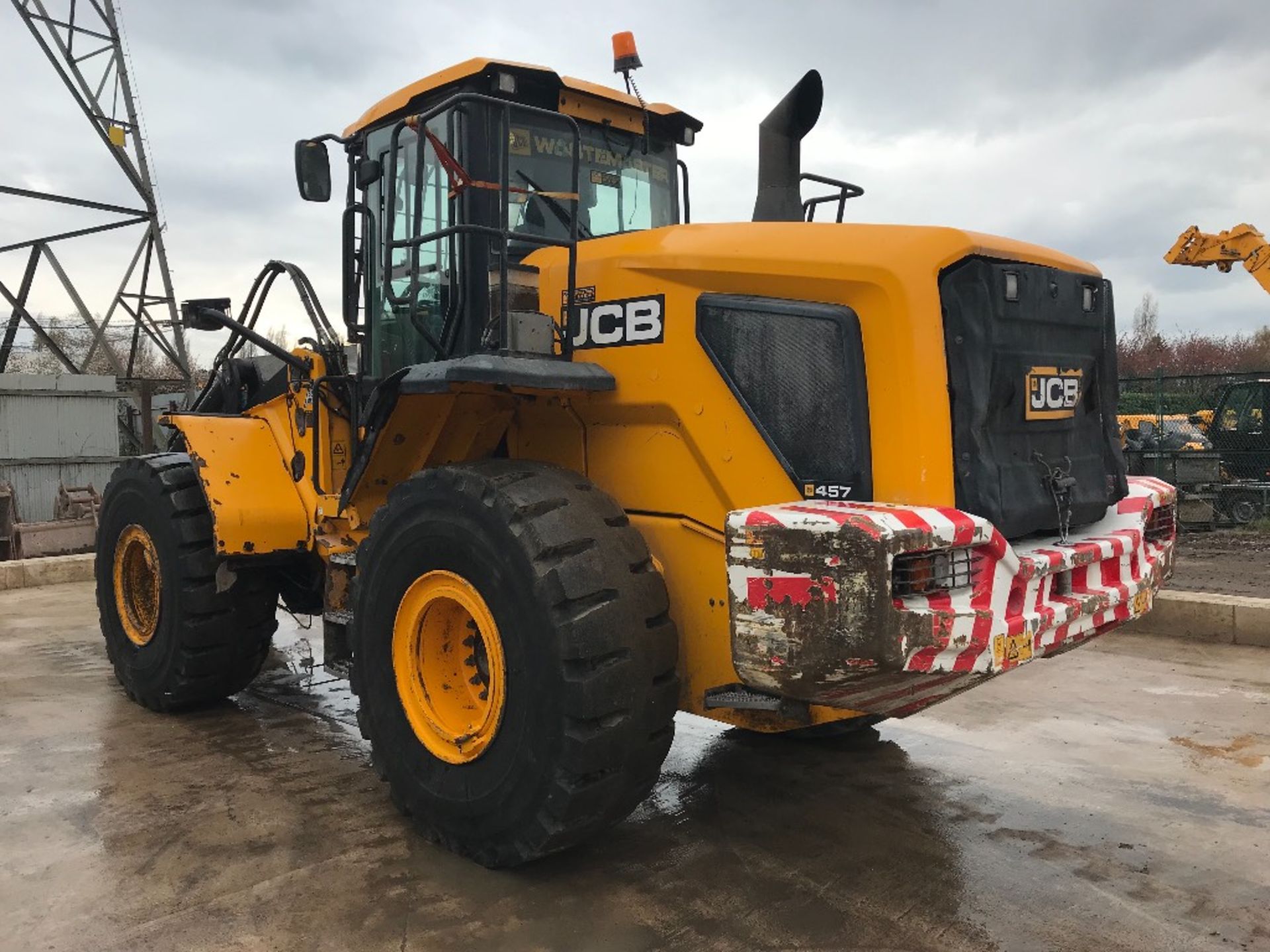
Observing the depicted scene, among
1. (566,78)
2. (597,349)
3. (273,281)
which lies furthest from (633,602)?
(273,281)

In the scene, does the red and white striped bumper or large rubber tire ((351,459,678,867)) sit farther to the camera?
large rubber tire ((351,459,678,867))

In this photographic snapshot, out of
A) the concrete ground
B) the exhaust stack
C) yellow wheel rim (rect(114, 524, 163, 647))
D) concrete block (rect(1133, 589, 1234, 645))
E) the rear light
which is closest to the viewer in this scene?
the concrete ground

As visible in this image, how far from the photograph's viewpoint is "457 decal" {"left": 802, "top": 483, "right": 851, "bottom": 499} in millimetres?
3205

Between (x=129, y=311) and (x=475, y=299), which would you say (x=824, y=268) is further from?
(x=129, y=311)

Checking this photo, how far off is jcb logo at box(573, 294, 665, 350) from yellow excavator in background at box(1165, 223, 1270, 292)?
1705 cm

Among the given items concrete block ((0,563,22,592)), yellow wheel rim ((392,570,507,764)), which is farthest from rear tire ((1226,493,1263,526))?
concrete block ((0,563,22,592))

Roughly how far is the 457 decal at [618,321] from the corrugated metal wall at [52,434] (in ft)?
45.8

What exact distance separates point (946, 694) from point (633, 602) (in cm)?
105

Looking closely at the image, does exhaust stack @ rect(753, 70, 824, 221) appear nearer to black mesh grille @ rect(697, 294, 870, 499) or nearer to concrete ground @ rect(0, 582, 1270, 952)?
black mesh grille @ rect(697, 294, 870, 499)

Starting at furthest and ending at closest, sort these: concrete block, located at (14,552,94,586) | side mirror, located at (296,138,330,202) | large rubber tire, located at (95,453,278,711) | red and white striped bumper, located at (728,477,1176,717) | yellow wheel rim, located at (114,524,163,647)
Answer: concrete block, located at (14,552,94,586) → yellow wheel rim, located at (114,524,163,647) → large rubber tire, located at (95,453,278,711) → side mirror, located at (296,138,330,202) → red and white striped bumper, located at (728,477,1176,717)

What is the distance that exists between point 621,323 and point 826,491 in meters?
0.99

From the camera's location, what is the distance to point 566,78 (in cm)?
453

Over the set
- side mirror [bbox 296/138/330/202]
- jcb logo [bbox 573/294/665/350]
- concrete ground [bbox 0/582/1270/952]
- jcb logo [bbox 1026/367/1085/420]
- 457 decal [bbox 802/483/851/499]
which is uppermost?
side mirror [bbox 296/138/330/202]

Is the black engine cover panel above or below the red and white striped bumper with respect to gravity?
above
